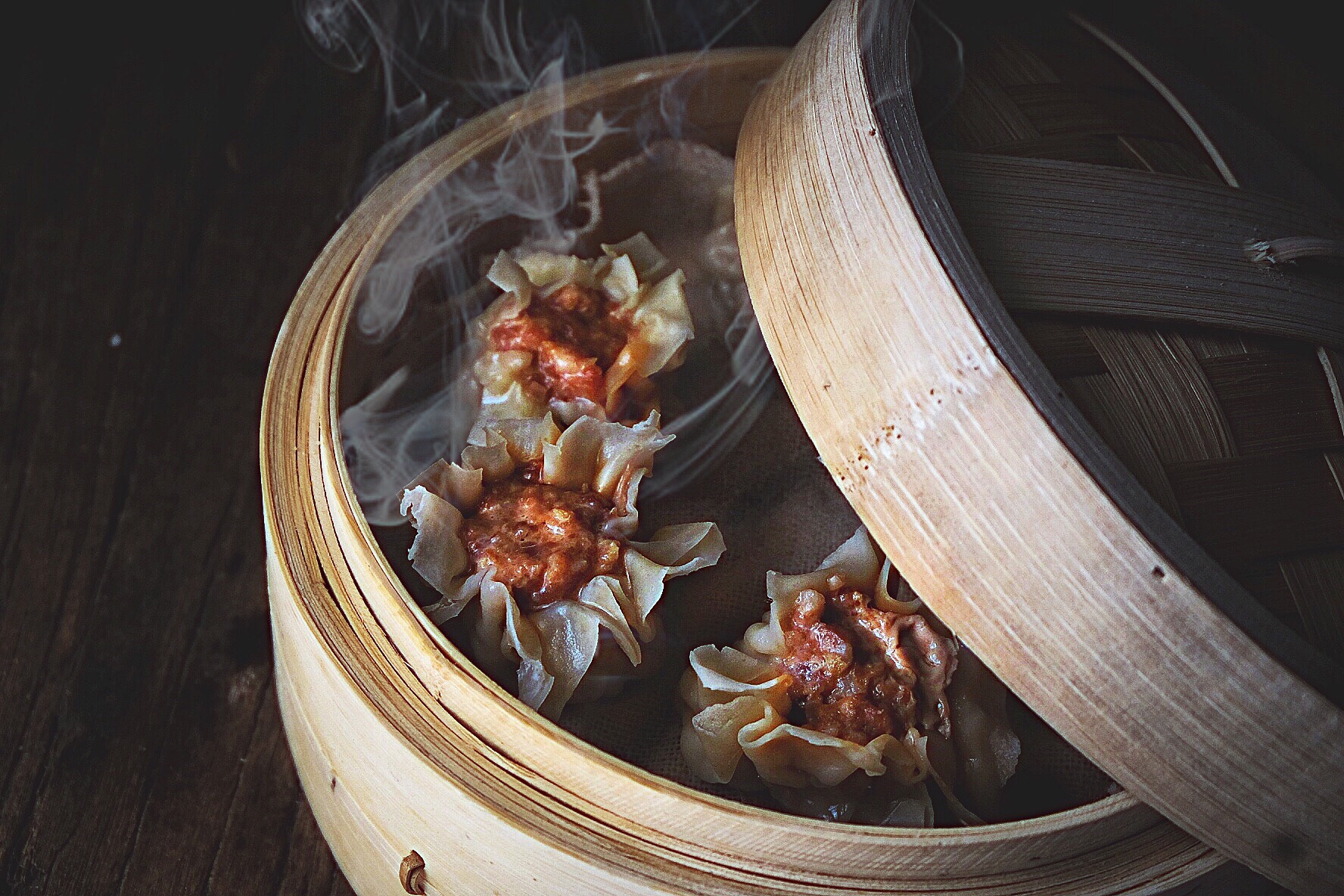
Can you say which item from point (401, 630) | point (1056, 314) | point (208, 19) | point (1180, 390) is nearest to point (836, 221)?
point (1056, 314)

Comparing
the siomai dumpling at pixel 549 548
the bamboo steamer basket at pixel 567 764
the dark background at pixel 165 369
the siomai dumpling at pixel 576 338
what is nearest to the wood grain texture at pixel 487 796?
the bamboo steamer basket at pixel 567 764

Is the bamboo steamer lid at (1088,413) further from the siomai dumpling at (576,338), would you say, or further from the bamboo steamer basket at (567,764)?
the siomai dumpling at (576,338)

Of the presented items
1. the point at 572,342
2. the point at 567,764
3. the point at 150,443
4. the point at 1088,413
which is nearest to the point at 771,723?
the point at 567,764

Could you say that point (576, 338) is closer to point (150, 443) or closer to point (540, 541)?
point (540, 541)

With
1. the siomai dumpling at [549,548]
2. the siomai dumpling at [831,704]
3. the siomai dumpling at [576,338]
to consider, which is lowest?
the siomai dumpling at [831,704]

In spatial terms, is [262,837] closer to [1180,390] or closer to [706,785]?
[706,785]

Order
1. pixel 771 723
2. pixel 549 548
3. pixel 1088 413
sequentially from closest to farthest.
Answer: pixel 1088 413 < pixel 771 723 < pixel 549 548

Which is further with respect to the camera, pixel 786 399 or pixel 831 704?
pixel 786 399

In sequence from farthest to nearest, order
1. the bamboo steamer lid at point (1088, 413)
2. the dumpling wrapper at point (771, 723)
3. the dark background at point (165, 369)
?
1. the dark background at point (165, 369)
2. the dumpling wrapper at point (771, 723)
3. the bamboo steamer lid at point (1088, 413)
